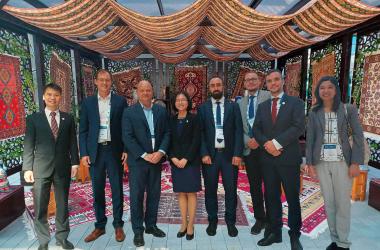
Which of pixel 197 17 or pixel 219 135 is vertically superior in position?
pixel 197 17

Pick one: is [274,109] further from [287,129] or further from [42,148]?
[42,148]

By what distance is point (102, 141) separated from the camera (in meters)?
2.70

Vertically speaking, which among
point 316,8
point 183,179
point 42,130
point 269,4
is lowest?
point 183,179

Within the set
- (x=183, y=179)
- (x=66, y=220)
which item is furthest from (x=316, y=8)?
(x=66, y=220)

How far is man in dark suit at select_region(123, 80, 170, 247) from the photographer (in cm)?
259

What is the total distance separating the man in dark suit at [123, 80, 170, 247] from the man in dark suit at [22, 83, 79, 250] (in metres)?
0.57

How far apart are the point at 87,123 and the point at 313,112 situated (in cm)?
230

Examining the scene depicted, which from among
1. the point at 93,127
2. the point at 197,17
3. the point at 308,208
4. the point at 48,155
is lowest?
the point at 308,208

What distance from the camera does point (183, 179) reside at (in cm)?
265

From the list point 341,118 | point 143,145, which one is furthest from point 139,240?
point 341,118

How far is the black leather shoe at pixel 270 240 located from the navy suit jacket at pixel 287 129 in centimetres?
80

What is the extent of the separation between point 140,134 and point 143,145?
119mm

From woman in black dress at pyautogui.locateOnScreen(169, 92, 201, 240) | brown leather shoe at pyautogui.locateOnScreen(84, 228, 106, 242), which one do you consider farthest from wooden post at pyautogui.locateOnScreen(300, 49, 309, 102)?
brown leather shoe at pyautogui.locateOnScreen(84, 228, 106, 242)

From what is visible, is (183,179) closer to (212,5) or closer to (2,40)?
(212,5)
